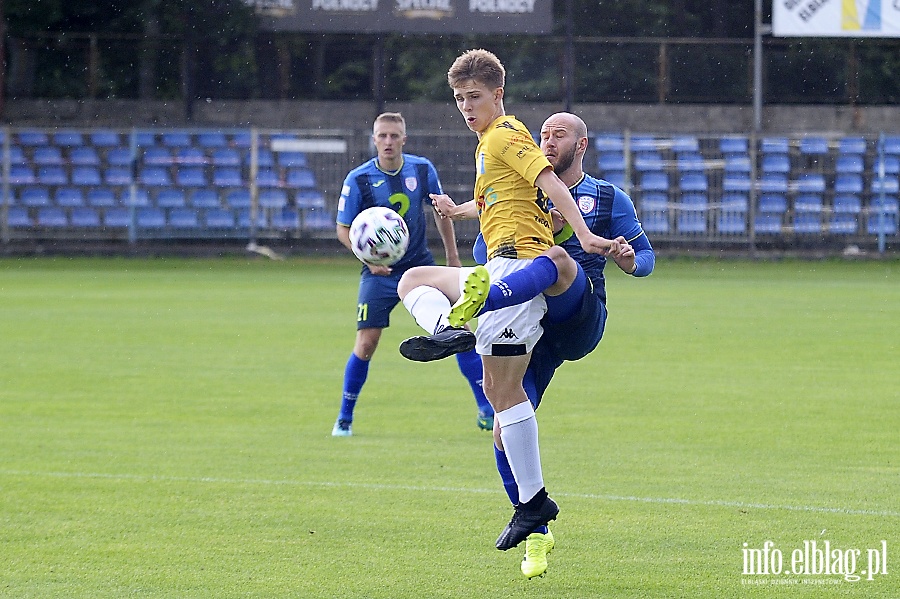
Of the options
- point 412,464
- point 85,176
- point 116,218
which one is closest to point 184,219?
point 116,218

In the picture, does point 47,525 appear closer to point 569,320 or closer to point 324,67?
point 569,320

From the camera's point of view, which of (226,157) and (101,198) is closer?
(101,198)

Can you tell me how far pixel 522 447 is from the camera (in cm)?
521

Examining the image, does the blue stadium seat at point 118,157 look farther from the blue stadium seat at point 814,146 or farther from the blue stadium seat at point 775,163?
the blue stadium seat at point 814,146

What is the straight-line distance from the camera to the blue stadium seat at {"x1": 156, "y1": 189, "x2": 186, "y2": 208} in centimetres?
2580

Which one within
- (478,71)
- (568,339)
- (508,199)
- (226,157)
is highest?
(478,71)

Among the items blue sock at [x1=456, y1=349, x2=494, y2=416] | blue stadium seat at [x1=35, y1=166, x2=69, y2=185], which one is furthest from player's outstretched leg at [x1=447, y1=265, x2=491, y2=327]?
blue stadium seat at [x1=35, y1=166, x2=69, y2=185]

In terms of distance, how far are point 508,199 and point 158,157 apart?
21.8m

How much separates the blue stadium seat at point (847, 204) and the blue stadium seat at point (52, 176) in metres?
15.2

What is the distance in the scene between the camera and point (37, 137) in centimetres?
2648

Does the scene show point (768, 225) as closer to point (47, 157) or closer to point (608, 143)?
point (608, 143)

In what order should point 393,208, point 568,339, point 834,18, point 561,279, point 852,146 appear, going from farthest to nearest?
point 852,146 < point 834,18 < point 393,208 < point 568,339 < point 561,279

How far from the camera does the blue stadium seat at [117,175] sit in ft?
84.9

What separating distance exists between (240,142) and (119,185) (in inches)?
100
